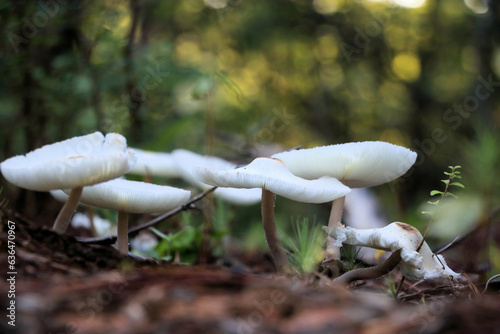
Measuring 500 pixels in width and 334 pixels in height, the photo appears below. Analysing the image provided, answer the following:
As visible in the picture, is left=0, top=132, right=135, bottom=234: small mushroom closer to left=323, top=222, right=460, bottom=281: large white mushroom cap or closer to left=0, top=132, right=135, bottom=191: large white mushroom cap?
left=0, top=132, right=135, bottom=191: large white mushroom cap

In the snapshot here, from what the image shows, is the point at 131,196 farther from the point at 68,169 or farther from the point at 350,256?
the point at 350,256

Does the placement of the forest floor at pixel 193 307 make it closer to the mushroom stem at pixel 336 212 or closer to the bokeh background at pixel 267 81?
the mushroom stem at pixel 336 212

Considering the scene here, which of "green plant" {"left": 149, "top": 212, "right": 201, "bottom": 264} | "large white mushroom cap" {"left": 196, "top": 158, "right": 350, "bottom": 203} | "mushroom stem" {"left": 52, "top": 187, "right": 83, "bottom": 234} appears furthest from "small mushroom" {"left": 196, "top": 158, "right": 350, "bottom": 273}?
"green plant" {"left": 149, "top": 212, "right": 201, "bottom": 264}

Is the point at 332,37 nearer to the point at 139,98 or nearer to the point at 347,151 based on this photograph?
the point at 139,98

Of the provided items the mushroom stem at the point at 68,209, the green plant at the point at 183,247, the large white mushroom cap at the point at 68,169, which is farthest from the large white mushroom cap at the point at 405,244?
the green plant at the point at 183,247

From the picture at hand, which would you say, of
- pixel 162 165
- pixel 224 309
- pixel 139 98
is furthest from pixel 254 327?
pixel 139 98

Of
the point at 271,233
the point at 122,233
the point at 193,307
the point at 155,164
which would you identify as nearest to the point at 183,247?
the point at 155,164

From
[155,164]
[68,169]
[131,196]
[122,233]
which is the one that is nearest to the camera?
[68,169]
